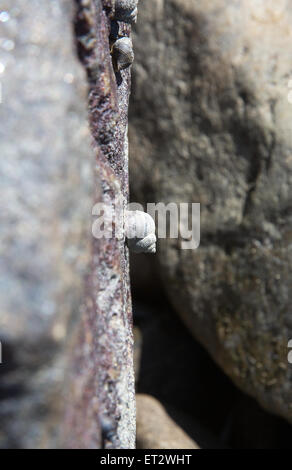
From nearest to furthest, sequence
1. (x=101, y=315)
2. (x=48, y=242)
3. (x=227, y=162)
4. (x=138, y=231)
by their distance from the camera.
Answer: (x=48, y=242) → (x=101, y=315) → (x=138, y=231) → (x=227, y=162)

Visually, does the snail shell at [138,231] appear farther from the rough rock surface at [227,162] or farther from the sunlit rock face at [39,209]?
the rough rock surface at [227,162]

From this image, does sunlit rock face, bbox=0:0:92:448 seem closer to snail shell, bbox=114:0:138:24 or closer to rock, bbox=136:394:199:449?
snail shell, bbox=114:0:138:24

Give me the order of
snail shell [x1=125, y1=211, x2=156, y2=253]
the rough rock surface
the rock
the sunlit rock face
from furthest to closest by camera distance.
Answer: the rock < the rough rock surface < snail shell [x1=125, y1=211, x2=156, y2=253] < the sunlit rock face

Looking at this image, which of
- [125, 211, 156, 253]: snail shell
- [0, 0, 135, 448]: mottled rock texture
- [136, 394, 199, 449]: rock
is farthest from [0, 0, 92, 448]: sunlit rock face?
[136, 394, 199, 449]: rock

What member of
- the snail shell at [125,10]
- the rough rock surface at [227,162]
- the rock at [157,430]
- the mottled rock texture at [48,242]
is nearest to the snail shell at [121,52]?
the snail shell at [125,10]

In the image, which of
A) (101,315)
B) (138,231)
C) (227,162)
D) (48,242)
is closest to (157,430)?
(227,162)

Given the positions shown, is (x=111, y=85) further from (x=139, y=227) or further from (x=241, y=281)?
(x=241, y=281)

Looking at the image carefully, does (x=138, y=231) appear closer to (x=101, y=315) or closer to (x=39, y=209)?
(x=101, y=315)
